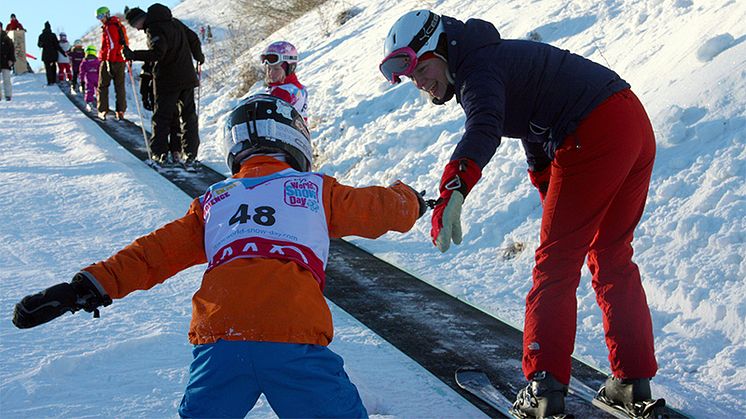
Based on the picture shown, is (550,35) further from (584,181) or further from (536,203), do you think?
(584,181)

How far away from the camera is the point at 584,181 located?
3170 mm

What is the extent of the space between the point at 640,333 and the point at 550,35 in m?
6.45

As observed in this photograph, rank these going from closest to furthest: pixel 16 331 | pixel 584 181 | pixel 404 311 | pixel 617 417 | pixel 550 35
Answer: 1. pixel 584 181
2. pixel 617 417
3. pixel 16 331
4. pixel 404 311
5. pixel 550 35

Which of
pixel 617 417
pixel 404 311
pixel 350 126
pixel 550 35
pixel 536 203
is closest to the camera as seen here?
pixel 617 417

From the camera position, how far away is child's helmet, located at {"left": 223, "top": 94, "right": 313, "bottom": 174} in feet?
9.11

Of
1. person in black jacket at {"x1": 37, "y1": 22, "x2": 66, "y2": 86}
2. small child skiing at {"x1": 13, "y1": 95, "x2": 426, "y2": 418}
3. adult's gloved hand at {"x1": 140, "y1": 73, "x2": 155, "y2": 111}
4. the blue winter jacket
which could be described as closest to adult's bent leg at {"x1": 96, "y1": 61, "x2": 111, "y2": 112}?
adult's gloved hand at {"x1": 140, "y1": 73, "x2": 155, "y2": 111}

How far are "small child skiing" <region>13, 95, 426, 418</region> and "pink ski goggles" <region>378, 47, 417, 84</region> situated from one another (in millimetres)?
778

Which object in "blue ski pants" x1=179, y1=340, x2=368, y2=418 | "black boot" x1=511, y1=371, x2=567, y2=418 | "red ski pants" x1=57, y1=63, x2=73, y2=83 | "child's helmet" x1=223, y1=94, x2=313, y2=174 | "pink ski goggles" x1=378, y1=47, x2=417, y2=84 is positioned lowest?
"red ski pants" x1=57, y1=63, x2=73, y2=83

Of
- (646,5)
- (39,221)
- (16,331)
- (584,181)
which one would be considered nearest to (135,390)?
(16,331)

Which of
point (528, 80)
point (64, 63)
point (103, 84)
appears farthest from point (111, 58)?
point (64, 63)

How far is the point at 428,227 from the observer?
6.82m

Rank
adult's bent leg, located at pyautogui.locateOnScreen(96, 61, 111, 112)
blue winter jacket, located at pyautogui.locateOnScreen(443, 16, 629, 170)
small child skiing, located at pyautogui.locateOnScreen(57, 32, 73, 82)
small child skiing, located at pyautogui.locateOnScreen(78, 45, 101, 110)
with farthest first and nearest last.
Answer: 1. small child skiing, located at pyautogui.locateOnScreen(57, 32, 73, 82)
2. small child skiing, located at pyautogui.locateOnScreen(78, 45, 101, 110)
3. adult's bent leg, located at pyautogui.locateOnScreen(96, 61, 111, 112)
4. blue winter jacket, located at pyautogui.locateOnScreen(443, 16, 629, 170)

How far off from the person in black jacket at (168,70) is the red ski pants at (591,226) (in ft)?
22.8

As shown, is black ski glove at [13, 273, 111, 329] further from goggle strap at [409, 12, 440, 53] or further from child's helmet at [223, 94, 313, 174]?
goggle strap at [409, 12, 440, 53]
